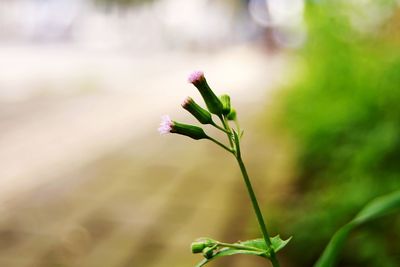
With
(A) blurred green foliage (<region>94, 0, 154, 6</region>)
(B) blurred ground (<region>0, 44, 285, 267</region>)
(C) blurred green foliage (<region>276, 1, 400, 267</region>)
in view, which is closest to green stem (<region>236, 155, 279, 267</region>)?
(C) blurred green foliage (<region>276, 1, 400, 267</region>)

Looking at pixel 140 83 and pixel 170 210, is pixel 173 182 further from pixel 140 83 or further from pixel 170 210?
pixel 140 83

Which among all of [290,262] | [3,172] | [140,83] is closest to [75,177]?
[3,172]

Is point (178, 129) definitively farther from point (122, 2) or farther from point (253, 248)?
point (122, 2)

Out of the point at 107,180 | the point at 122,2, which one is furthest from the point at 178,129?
the point at 122,2

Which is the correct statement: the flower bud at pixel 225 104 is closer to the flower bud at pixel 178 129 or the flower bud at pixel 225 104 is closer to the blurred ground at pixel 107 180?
the flower bud at pixel 178 129

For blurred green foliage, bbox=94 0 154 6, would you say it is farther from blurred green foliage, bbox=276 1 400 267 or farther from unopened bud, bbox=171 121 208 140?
unopened bud, bbox=171 121 208 140

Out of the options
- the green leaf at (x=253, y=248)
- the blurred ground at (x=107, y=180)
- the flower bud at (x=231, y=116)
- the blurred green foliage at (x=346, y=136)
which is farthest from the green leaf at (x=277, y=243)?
the blurred ground at (x=107, y=180)
